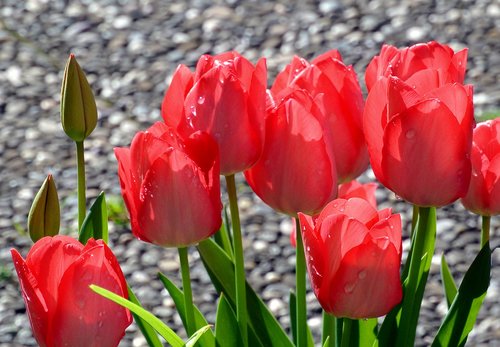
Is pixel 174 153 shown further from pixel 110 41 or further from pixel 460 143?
pixel 110 41

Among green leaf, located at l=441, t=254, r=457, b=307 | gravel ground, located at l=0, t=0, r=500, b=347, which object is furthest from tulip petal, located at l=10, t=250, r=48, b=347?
gravel ground, located at l=0, t=0, r=500, b=347

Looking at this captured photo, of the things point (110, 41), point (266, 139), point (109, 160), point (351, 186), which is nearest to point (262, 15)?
point (110, 41)

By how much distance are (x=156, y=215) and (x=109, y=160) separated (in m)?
1.98

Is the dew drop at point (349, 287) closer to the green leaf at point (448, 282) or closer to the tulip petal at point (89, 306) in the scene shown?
the tulip petal at point (89, 306)

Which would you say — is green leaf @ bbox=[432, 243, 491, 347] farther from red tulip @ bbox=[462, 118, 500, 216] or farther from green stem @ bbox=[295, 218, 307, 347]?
green stem @ bbox=[295, 218, 307, 347]

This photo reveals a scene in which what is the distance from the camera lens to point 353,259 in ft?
3.23

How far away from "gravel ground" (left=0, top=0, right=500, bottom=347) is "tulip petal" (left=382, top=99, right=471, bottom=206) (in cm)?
129

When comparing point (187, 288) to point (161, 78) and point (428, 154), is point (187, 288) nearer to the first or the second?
point (428, 154)

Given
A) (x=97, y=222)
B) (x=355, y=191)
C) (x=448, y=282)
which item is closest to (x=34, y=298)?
(x=97, y=222)

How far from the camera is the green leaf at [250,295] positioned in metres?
1.32

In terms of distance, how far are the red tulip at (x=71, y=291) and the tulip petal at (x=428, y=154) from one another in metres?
0.27

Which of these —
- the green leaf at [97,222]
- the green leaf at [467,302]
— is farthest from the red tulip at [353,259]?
the green leaf at [97,222]

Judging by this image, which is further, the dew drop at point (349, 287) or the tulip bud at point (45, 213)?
the tulip bud at point (45, 213)

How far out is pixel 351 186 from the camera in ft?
4.44
